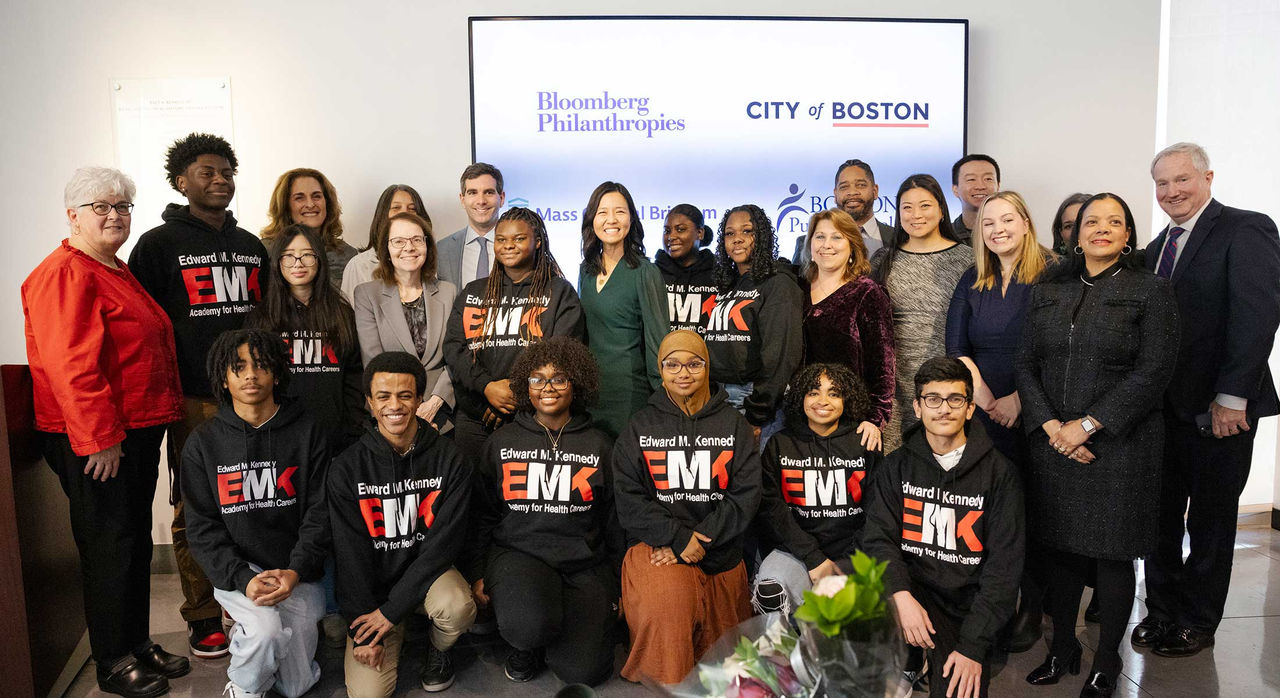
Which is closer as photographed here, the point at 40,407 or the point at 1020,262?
the point at 40,407

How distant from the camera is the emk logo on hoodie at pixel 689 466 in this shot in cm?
300

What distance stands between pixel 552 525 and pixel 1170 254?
Answer: 8.38ft

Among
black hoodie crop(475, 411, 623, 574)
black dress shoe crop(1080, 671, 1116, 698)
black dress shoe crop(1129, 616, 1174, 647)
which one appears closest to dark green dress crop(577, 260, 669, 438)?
black hoodie crop(475, 411, 623, 574)

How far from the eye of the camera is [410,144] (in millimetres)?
4281

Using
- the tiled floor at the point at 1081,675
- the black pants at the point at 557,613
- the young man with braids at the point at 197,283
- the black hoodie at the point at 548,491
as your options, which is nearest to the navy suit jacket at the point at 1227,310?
the tiled floor at the point at 1081,675

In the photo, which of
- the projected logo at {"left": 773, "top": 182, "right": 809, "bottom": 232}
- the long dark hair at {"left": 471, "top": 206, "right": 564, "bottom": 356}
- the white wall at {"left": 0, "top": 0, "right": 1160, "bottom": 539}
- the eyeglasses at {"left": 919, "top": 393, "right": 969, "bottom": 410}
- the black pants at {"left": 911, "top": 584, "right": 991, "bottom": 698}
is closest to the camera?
the black pants at {"left": 911, "top": 584, "right": 991, "bottom": 698}

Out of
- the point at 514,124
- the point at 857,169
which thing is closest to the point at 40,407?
the point at 514,124

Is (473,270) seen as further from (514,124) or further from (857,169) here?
(857,169)

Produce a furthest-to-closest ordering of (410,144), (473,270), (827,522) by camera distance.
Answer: (410,144)
(473,270)
(827,522)

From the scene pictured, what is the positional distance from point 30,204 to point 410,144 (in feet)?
5.89

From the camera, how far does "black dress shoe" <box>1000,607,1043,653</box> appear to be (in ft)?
10.3

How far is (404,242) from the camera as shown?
10.9 feet

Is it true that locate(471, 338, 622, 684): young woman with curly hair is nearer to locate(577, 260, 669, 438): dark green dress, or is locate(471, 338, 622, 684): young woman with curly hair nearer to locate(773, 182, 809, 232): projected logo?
locate(577, 260, 669, 438): dark green dress

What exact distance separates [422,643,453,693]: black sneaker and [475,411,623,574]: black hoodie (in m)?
0.38
